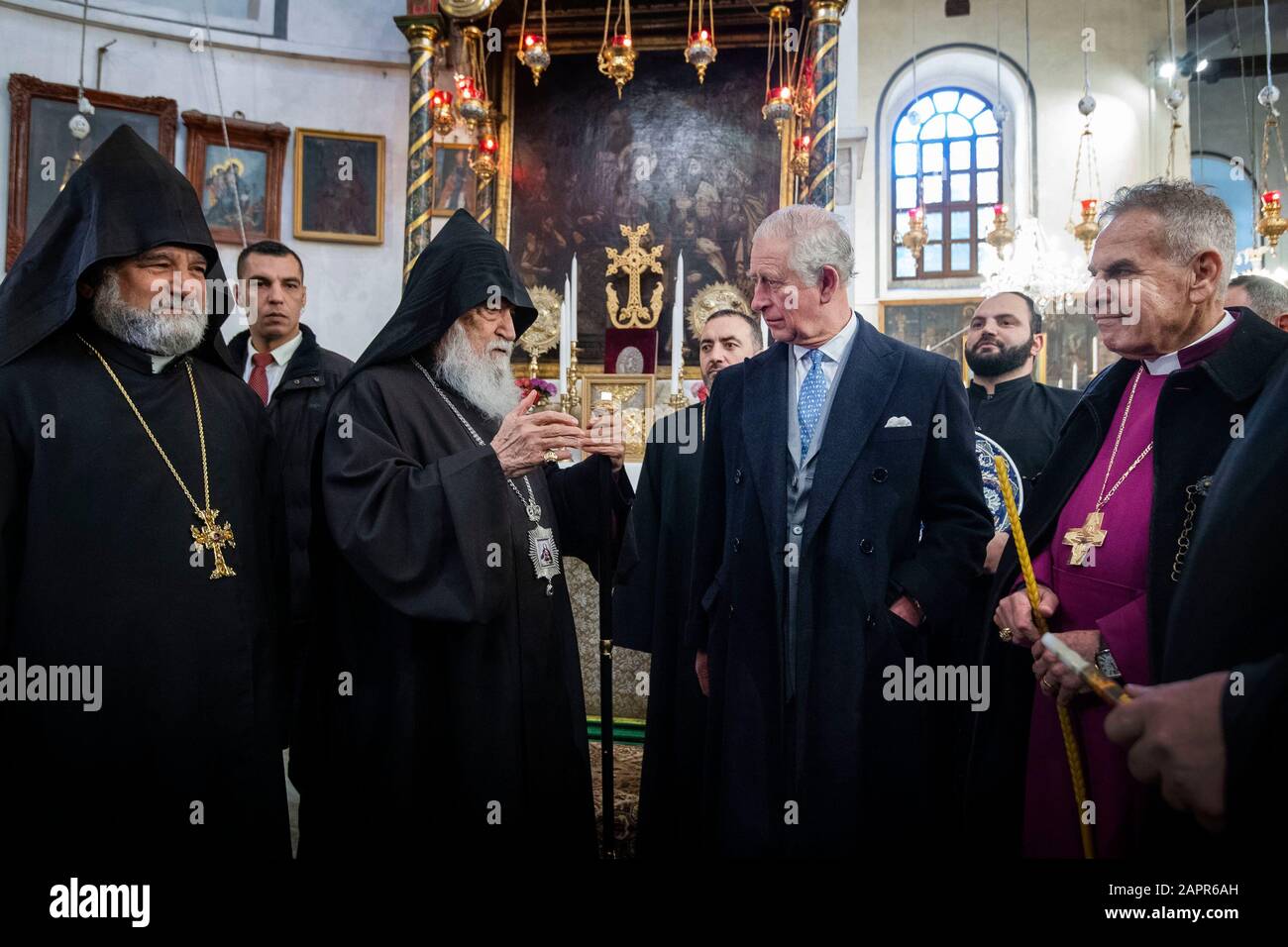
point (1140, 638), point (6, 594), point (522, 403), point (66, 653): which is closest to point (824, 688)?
point (1140, 638)

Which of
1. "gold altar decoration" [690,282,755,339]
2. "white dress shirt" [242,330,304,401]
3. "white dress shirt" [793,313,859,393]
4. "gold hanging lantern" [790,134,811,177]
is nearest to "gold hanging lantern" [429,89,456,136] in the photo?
"gold altar decoration" [690,282,755,339]

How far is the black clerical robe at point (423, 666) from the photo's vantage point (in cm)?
264

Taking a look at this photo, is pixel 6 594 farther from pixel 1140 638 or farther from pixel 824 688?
pixel 1140 638

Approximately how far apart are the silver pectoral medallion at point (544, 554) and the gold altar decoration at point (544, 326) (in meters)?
6.68

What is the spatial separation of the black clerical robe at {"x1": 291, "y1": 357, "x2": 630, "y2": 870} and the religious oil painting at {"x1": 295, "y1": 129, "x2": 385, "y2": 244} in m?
7.35

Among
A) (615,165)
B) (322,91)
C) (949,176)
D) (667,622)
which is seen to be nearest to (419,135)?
(322,91)

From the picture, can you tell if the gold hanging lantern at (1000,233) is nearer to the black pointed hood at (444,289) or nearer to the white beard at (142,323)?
the black pointed hood at (444,289)

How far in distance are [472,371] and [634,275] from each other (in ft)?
22.1

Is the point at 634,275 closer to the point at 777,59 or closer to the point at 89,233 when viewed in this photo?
the point at 777,59

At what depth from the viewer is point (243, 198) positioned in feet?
30.5

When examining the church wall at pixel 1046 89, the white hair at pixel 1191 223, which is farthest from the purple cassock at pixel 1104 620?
the church wall at pixel 1046 89

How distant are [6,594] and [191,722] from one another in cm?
62
